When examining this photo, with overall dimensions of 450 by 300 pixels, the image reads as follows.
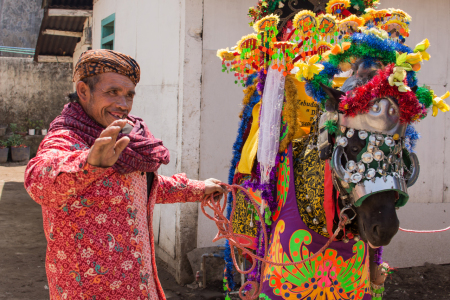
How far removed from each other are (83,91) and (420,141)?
14.0 ft

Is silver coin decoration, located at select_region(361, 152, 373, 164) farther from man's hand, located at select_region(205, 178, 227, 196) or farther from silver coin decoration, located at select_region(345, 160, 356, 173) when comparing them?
man's hand, located at select_region(205, 178, 227, 196)

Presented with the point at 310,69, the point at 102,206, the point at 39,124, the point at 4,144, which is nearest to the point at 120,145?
the point at 102,206

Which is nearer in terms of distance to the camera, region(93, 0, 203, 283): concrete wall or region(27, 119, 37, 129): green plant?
region(93, 0, 203, 283): concrete wall

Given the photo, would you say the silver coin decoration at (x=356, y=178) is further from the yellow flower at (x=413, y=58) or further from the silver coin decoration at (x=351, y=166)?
the yellow flower at (x=413, y=58)

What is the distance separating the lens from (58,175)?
1282 millimetres

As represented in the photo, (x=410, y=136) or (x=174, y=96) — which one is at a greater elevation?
(x=174, y=96)

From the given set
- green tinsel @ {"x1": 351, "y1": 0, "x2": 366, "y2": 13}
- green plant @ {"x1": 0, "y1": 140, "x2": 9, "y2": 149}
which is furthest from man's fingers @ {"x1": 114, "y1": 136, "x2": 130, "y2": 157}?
green plant @ {"x1": 0, "y1": 140, "x2": 9, "y2": 149}

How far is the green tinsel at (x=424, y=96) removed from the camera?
188 centimetres

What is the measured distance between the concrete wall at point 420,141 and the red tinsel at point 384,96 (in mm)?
2663

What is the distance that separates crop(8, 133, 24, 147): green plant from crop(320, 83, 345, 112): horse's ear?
1149 centimetres

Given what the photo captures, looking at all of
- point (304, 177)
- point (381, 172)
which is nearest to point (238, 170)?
point (304, 177)

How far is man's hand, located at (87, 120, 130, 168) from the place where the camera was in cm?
120

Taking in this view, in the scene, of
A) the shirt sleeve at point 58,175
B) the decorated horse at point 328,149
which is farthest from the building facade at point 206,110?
the shirt sleeve at point 58,175

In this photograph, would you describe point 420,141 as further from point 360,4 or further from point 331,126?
point 331,126
